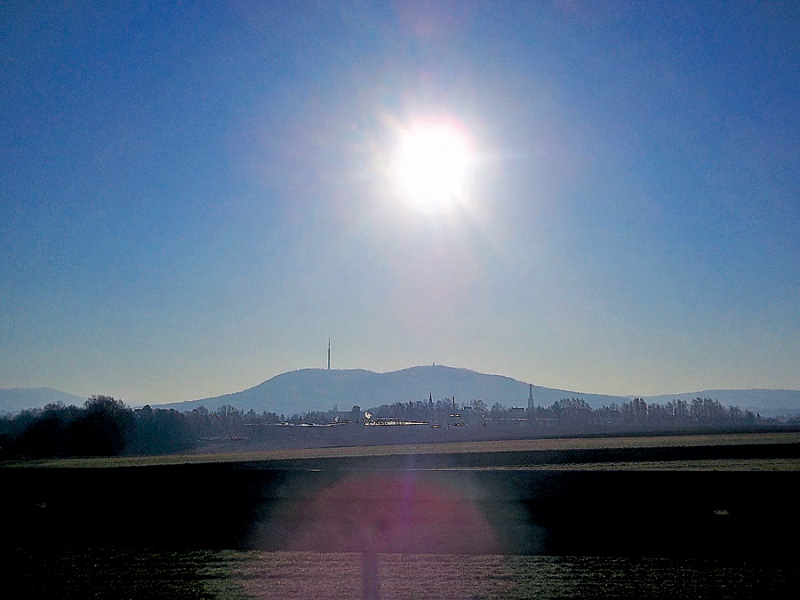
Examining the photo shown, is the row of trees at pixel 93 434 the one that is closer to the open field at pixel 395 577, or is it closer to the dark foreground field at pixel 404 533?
the dark foreground field at pixel 404 533

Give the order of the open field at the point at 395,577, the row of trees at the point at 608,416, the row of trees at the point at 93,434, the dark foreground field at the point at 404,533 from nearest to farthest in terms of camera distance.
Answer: the open field at the point at 395,577 < the dark foreground field at the point at 404,533 < the row of trees at the point at 93,434 < the row of trees at the point at 608,416

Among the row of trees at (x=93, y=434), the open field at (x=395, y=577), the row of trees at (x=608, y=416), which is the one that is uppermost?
the row of trees at (x=608, y=416)

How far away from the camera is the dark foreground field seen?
923 centimetres

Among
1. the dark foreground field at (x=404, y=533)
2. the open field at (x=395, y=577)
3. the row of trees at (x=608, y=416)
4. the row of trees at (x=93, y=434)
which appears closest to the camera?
the open field at (x=395, y=577)

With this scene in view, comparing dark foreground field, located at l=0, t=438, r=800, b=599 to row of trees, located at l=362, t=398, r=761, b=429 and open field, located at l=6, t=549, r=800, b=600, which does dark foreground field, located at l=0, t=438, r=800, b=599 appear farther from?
row of trees, located at l=362, t=398, r=761, b=429

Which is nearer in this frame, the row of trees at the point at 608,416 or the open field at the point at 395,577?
the open field at the point at 395,577

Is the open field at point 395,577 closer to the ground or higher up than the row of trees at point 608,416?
closer to the ground

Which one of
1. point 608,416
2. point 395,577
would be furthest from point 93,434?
point 608,416

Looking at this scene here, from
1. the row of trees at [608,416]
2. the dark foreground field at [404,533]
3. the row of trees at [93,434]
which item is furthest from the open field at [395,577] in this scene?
the row of trees at [608,416]

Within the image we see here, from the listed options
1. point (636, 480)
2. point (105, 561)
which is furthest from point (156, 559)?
point (636, 480)

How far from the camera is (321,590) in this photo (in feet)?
29.4

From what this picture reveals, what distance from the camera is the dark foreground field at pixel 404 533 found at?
9227 mm

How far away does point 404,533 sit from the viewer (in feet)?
40.2

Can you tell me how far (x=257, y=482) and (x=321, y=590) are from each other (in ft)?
21.7
